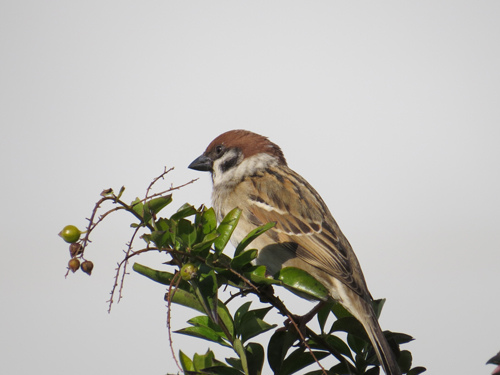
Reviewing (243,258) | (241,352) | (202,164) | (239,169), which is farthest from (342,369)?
(202,164)

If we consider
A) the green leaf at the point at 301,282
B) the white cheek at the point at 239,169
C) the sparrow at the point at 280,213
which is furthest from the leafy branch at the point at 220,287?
the white cheek at the point at 239,169

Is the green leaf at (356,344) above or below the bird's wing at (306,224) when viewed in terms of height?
below

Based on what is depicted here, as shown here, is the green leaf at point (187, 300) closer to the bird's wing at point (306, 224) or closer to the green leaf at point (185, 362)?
the green leaf at point (185, 362)

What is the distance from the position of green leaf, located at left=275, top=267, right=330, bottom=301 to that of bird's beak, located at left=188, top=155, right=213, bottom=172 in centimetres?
222

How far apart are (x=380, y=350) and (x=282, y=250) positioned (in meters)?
1.29

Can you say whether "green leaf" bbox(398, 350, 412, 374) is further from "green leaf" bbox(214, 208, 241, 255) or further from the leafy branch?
"green leaf" bbox(214, 208, 241, 255)

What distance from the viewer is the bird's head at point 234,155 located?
4.02 metres

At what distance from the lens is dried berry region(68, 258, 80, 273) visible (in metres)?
1.70

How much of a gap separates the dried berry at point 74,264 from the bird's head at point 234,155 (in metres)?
2.28

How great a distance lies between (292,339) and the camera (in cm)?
199

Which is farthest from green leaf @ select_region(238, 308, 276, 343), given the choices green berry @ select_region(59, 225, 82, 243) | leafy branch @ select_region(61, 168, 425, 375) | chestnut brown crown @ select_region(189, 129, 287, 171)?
chestnut brown crown @ select_region(189, 129, 287, 171)

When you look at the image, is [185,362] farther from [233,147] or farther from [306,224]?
[233,147]

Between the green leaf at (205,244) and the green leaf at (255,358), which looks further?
the green leaf at (255,358)

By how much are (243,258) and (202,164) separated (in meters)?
2.32
